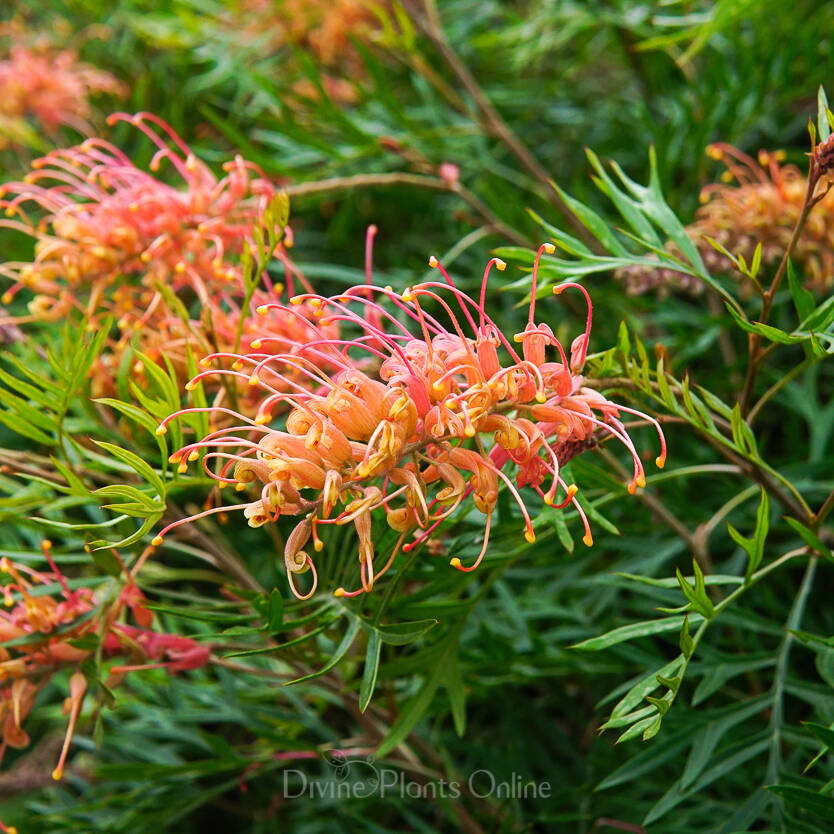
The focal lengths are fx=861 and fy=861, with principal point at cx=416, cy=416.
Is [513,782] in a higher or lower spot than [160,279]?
lower

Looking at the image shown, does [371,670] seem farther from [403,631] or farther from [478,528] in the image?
[478,528]

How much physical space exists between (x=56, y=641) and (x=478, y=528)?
0.37 metres

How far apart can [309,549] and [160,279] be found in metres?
0.30

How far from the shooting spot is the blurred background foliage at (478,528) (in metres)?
Answer: 0.73

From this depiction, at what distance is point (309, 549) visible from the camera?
840 mm

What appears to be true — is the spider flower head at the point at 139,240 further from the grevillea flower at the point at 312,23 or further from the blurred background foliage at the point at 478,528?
the grevillea flower at the point at 312,23

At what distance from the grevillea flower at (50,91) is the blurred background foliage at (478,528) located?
0.22 feet

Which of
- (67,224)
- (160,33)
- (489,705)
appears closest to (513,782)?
(489,705)

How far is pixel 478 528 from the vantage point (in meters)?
0.77

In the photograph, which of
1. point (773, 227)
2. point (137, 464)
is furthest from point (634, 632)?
point (773, 227)

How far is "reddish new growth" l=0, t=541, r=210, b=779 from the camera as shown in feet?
2.31

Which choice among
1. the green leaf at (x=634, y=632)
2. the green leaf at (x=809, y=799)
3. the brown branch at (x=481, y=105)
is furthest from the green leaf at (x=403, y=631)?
the brown branch at (x=481, y=105)

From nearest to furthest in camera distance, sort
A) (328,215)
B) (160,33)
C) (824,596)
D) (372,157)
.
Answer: (824,596), (372,157), (160,33), (328,215)

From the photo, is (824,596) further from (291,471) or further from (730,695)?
(291,471)
